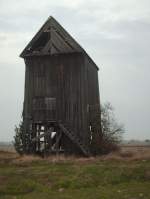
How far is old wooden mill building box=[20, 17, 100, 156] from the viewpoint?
33.1 metres

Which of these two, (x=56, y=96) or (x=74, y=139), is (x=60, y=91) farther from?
(x=74, y=139)

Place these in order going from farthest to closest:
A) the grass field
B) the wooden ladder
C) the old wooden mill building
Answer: the old wooden mill building, the wooden ladder, the grass field

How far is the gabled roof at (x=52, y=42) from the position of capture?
111 ft

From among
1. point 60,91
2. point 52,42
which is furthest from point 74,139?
point 52,42

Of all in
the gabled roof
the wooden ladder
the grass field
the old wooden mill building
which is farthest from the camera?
the gabled roof

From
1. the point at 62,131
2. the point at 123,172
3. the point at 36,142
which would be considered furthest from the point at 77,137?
the point at 123,172

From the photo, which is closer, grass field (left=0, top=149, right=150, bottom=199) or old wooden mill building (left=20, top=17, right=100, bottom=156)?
grass field (left=0, top=149, right=150, bottom=199)

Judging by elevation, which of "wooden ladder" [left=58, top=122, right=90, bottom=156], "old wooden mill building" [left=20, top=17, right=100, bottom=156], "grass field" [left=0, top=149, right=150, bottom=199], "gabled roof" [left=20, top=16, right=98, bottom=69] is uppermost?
"gabled roof" [left=20, top=16, right=98, bottom=69]

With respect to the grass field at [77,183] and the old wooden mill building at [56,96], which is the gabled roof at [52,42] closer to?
the old wooden mill building at [56,96]

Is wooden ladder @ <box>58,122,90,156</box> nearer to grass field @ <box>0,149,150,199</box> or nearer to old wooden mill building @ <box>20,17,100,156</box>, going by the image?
old wooden mill building @ <box>20,17,100,156</box>

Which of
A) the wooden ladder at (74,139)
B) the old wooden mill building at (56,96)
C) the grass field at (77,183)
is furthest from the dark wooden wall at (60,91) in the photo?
the grass field at (77,183)

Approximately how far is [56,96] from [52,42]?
4295 millimetres

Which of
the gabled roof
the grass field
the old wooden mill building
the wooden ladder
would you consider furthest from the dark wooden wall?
the grass field

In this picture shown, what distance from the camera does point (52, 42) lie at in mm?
34281
